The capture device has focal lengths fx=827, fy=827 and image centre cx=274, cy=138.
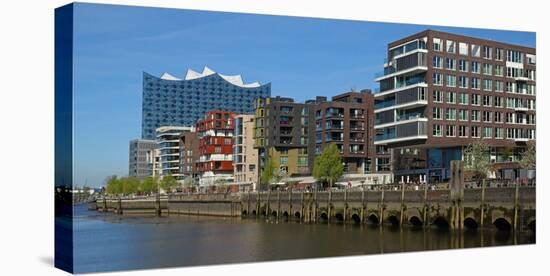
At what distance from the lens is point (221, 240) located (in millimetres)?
28781

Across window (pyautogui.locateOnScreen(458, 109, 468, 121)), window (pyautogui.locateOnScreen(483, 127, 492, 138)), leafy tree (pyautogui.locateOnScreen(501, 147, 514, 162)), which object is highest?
window (pyautogui.locateOnScreen(458, 109, 468, 121))

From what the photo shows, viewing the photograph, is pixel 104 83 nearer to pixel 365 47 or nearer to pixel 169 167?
pixel 169 167

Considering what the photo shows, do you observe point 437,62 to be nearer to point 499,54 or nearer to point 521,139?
point 499,54

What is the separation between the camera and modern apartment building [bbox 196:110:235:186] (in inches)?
1174

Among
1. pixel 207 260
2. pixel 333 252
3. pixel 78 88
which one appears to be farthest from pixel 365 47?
pixel 78 88

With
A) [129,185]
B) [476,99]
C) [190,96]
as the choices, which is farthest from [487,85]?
[129,185]

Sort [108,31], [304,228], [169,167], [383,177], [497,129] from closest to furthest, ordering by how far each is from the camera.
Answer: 1. [108,31]
2. [169,167]
3. [304,228]
4. [497,129]
5. [383,177]

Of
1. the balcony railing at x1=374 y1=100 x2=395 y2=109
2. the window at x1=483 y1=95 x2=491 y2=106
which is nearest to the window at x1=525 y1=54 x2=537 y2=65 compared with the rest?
the window at x1=483 y1=95 x2=491 y2=106

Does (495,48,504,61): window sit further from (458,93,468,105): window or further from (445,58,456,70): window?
(458,93,468,105): window

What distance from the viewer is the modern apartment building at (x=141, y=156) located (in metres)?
26.1

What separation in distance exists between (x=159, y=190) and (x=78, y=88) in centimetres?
1057

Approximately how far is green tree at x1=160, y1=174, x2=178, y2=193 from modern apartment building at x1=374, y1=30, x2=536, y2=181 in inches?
420

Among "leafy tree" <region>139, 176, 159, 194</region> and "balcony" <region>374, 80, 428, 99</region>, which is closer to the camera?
"leafy tree" <region>139, 176, 159, 194</region>

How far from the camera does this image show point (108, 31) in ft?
71.6
